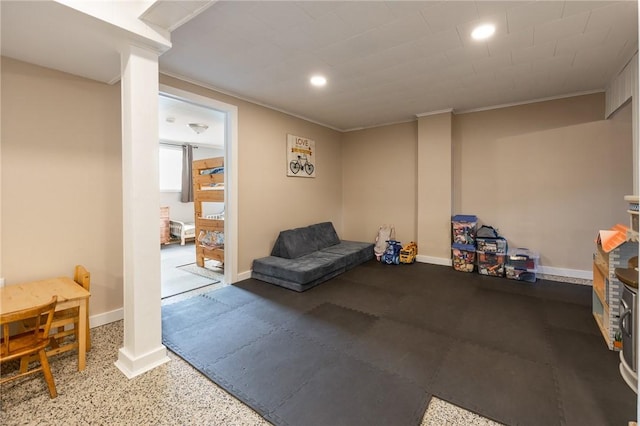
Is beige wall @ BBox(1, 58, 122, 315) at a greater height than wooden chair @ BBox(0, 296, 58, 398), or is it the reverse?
beige wall @ BBox(1, 58, 122, 315)

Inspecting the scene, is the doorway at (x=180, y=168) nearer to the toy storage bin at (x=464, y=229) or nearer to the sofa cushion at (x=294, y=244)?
the sofa cushion at (x=294, y=244)

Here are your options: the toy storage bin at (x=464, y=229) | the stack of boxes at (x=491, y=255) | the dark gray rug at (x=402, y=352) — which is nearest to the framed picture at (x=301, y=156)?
the dark gray rug at (x=402, y=352)

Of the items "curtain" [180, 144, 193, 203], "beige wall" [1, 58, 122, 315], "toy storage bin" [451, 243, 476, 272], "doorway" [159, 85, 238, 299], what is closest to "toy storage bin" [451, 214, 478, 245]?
"toy storage bin" [451, 243, 476, 272]

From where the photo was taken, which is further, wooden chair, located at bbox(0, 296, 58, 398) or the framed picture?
the framed picture

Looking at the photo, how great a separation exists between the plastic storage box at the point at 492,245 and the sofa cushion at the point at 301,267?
221 cm

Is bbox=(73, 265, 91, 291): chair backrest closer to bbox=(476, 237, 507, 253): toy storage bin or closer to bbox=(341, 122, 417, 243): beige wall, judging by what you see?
bbox=(341, 122, 417, 243): beige wall

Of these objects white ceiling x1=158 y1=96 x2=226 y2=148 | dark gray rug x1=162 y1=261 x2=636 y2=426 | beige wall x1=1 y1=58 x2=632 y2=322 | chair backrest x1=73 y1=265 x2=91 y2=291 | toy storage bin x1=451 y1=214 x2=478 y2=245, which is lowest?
dark gray rug x1=162 y1=261 x2=636 y2=426

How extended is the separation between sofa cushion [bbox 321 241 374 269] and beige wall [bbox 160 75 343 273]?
75 cm

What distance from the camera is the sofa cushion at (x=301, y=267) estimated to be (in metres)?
3.84

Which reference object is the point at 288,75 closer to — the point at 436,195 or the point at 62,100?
the point at 62,100

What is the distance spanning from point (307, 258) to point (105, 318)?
260cm

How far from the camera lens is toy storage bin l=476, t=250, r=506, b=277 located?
173 inches

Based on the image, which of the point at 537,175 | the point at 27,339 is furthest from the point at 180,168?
the point at 537,175

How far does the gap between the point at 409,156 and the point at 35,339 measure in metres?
5.62
